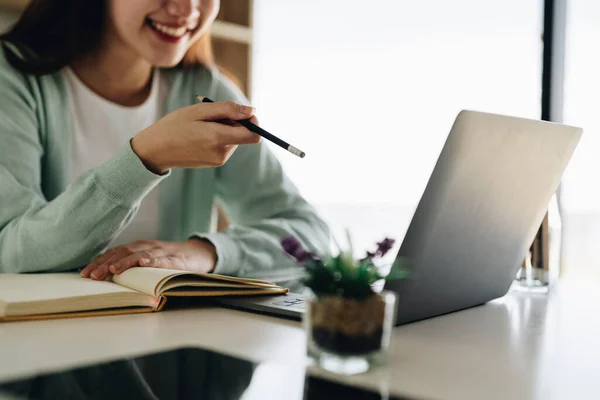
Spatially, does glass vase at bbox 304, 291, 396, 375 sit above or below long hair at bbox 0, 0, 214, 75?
below

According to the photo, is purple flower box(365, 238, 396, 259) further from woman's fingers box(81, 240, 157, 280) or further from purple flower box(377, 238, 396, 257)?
woman's fingers box(81, 240, 157, 280)

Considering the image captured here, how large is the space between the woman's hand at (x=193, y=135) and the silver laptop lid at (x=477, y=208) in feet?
1.01

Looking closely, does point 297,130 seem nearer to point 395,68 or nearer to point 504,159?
point 395,68

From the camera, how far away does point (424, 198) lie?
698mm

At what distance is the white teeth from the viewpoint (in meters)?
1.43

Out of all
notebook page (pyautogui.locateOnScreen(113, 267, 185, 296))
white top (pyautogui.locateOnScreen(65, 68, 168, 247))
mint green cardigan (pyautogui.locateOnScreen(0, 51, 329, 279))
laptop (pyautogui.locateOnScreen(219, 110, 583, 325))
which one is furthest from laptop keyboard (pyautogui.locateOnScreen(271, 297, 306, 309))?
white top (pyautogui.locateOnScreen(65, 68, 168, 247))

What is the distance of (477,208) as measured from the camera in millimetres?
759

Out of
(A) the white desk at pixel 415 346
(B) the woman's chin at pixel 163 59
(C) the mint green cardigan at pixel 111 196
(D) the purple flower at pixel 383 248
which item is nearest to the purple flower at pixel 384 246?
(D) the purple flower at pixel 383 248

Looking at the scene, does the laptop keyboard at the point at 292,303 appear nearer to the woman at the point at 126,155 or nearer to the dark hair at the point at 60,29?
the woman at the point at 126,155

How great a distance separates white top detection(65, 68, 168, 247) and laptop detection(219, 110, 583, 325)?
694 mm

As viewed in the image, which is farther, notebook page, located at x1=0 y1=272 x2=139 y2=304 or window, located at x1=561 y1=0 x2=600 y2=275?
window, located at x1=561 y1=0 x2=600 y2=275

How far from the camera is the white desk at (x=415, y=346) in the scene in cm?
54

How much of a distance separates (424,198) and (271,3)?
2.06 m

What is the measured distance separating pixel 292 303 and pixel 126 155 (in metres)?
0.33
